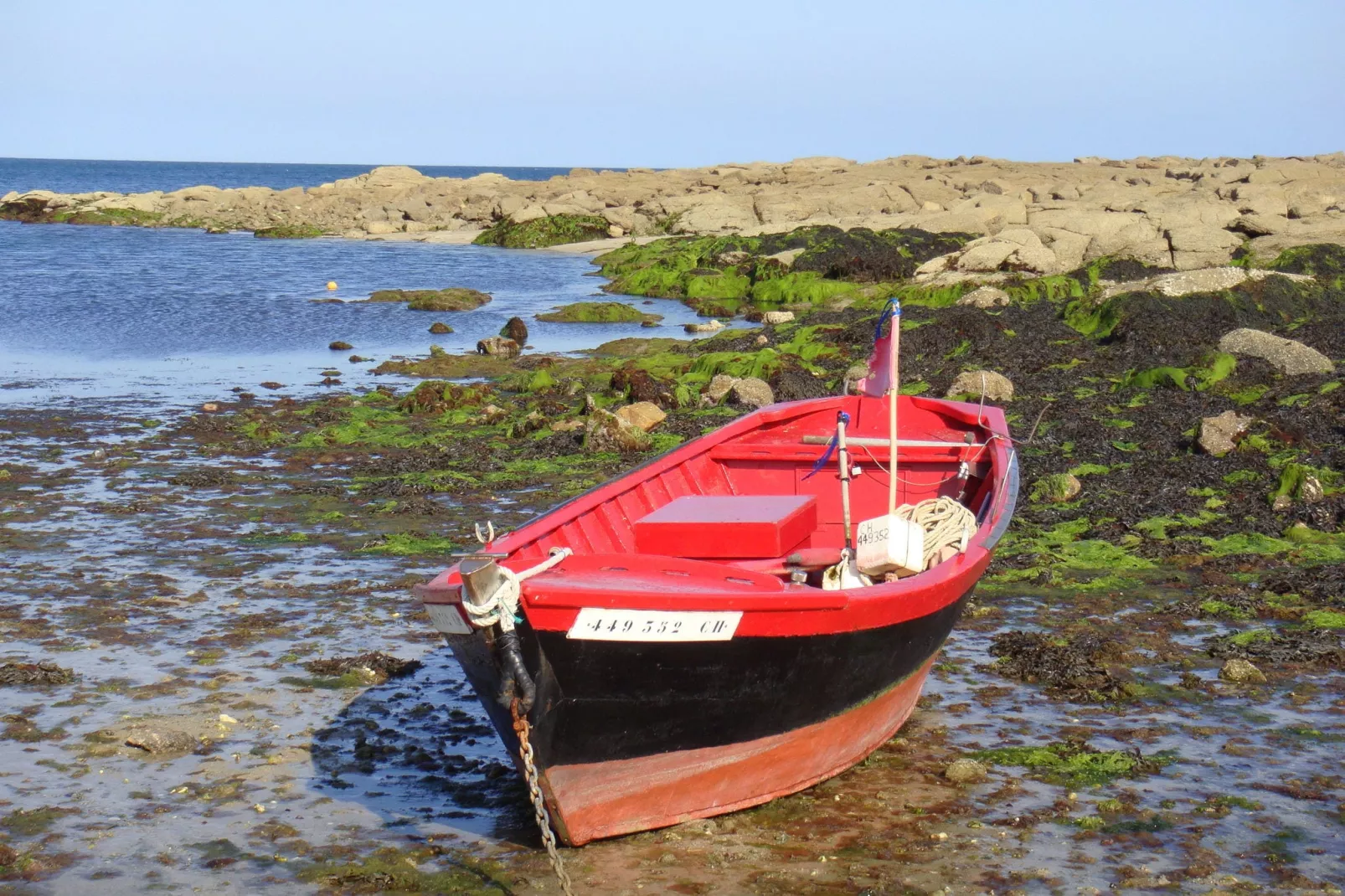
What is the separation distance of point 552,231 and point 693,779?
51982 millimetres

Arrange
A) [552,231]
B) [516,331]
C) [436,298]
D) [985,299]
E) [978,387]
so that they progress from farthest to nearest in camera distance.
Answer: [552,231]
[436,298]
[516,331]
[985,299]
[978,387]

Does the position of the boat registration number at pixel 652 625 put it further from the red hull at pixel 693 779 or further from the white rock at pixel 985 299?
the white rock at pixel 985 299

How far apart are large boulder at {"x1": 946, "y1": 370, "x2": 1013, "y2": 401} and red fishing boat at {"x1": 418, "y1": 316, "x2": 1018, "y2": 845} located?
8.92m

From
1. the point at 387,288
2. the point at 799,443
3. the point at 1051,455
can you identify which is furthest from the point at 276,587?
the point at 387,288

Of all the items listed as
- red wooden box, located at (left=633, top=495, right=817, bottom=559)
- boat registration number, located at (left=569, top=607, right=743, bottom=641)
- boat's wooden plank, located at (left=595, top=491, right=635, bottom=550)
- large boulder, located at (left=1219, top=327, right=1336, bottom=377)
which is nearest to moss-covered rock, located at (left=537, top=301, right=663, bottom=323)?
large boulder, located at (left=1219, top=327, right=1336, bottom=377)

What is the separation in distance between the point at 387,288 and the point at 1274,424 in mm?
31321

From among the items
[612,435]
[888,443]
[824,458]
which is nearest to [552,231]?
[612,435]

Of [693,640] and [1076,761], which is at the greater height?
[693,640]

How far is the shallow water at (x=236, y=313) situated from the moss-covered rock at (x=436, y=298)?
0.50m

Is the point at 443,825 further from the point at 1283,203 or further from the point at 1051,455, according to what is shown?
the point at 1283,203

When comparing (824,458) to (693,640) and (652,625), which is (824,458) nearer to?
(693,640)

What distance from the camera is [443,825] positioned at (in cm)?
673

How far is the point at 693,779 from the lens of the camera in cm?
657

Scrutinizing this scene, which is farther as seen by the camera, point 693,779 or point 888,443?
point 888,443
